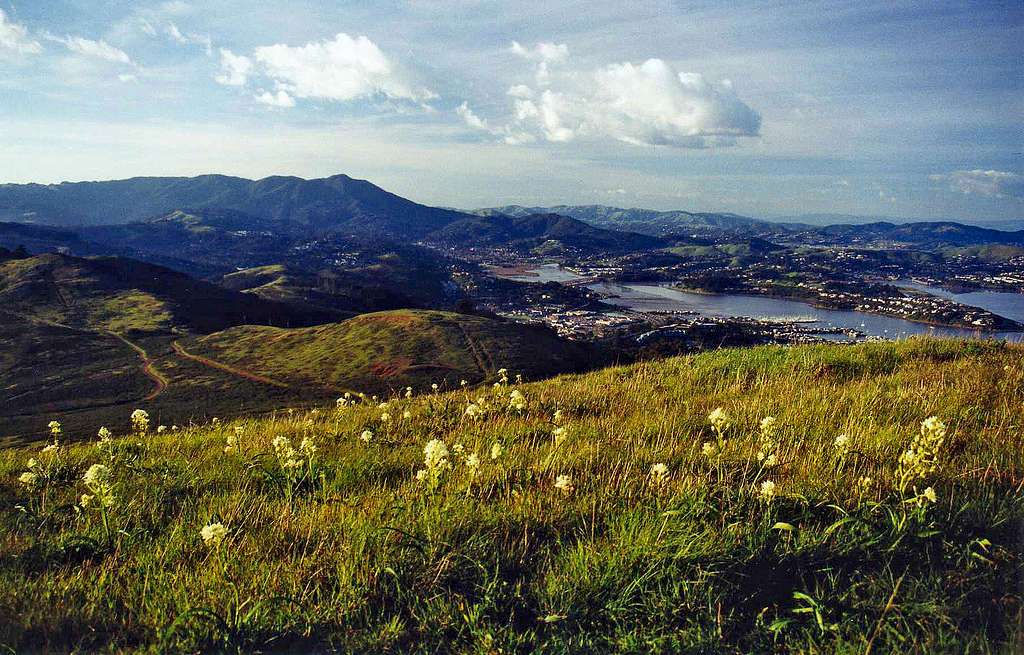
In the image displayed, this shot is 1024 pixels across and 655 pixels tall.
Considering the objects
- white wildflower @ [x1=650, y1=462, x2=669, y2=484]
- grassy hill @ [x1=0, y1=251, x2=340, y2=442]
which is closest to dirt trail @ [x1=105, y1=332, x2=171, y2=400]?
grassy hill @ [x1=0, y1=251, x2=340, y2=442]

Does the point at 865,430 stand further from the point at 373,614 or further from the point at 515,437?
the point at 373,614

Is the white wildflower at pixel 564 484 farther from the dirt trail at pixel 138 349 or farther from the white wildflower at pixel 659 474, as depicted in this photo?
the dirt trail at pixel 138 349

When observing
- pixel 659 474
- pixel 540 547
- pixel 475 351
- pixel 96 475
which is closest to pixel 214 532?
pixel 96 475

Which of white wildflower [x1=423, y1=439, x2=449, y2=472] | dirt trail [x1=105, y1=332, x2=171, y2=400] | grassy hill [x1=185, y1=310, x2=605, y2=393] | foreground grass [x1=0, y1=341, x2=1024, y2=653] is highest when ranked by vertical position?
white wildflower [x1=423, y1=439, x2=449, y2=472]

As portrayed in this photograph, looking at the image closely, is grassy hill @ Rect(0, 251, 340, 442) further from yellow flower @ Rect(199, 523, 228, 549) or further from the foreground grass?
yellow flower @ Rect(199, 523, 228, 549)

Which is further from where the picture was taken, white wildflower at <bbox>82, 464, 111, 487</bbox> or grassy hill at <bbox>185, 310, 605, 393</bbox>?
grassy hill at <bbox>185, 310, 605, 393</bbox>

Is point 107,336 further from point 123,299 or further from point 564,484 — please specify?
point 564,484
